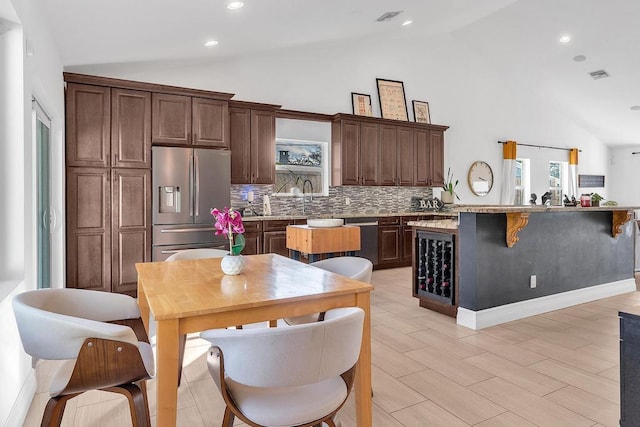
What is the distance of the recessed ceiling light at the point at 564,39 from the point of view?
6808 millimetres

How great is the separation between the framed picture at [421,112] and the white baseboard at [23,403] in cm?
684

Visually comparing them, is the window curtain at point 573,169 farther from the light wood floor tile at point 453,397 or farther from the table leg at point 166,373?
the table leg at point 166,373

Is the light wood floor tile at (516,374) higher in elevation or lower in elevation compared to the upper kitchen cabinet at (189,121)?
lower

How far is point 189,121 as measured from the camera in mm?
4996

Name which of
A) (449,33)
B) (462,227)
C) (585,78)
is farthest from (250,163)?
(585,78)

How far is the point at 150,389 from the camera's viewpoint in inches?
99.5

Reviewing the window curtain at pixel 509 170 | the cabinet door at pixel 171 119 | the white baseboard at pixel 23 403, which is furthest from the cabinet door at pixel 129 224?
the window curtain at pixel 509 170

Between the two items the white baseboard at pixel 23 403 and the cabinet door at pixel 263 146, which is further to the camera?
the cabinet door at pixel 263 146

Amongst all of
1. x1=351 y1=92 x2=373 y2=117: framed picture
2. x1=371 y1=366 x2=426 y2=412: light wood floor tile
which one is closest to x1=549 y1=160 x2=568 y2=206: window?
x1=351 y1=92 x2=373 y2=117: framed picture

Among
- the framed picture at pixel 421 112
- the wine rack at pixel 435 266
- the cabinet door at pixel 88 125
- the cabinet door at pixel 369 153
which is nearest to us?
the wine rack at pixel 435 266

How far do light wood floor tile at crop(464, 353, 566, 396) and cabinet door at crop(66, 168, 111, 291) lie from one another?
394cm

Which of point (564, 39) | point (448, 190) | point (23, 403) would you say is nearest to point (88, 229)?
point (23, 403)

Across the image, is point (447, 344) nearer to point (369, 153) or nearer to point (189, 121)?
point (189, 121)

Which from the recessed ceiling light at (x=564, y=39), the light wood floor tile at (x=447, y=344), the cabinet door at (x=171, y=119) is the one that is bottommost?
the light wood floor tile at (x=447, y=344)
